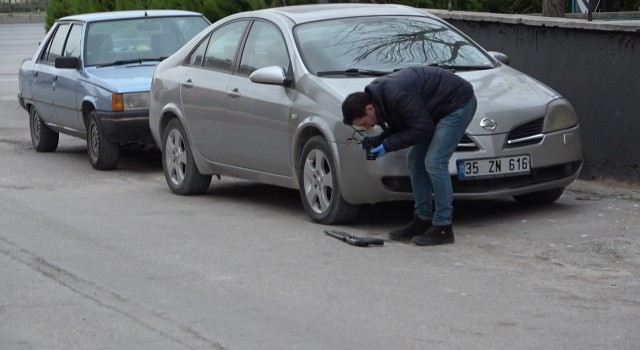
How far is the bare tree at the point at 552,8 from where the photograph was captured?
15.0 m

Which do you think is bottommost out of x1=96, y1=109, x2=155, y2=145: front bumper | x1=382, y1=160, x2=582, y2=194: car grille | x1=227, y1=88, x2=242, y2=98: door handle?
x1=96, y1=109, x2=155, y2=145: front bumper

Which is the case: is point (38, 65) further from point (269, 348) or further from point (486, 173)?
point (269, 348)

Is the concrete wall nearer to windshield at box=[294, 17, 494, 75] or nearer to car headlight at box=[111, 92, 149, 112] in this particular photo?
windshield at box=[294, 17, 494, 75]

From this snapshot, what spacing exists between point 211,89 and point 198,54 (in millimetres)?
691

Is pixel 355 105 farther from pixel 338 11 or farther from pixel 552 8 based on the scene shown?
pixel 552 8

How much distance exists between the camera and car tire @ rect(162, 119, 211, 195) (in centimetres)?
1205

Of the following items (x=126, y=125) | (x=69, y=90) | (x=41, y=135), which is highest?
(x=69, y=90)

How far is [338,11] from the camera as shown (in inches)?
438

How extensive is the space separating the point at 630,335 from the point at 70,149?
10741 millimetres

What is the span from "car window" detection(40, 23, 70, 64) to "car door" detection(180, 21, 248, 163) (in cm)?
392

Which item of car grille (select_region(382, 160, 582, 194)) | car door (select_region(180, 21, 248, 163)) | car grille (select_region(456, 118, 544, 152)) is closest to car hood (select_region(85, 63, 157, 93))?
car door (select_region(180, 21, 248, 163))

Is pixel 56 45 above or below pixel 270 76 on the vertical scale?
below

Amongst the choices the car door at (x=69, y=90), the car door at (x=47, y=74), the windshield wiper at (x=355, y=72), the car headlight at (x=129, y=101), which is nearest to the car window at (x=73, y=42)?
the car door at (x=69, y=90)

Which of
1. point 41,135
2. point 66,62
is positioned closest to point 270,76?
point 66,62
